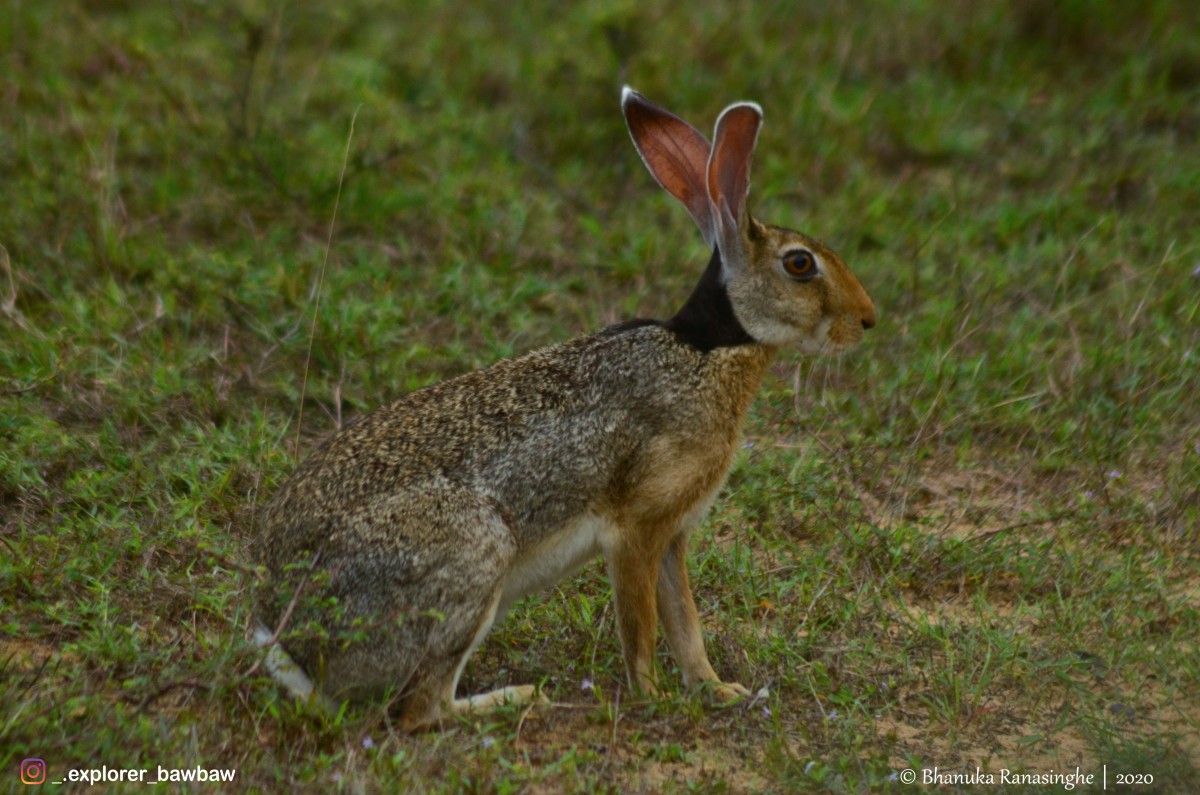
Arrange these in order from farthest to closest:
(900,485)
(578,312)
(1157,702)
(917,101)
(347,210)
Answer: (917,101), (347,210), (578,312), (900,485), (1157,702)

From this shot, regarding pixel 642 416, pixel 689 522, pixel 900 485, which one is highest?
pixel 642 416

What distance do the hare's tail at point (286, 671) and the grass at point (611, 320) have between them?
0.11 meters

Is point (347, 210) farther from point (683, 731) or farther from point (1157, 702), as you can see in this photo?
point (1157, 702)

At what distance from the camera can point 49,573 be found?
5.41m

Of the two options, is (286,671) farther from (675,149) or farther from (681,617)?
(675,149)

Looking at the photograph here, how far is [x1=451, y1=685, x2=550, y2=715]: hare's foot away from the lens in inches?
198

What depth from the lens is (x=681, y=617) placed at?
5.46 metres

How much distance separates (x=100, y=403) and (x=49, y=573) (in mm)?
1254

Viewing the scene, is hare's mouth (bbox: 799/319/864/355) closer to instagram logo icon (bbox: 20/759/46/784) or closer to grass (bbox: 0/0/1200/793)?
grass (bbox: 0/0/1200/793)

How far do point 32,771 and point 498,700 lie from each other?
1501 millimetres

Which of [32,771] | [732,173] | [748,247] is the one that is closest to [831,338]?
[748,247]

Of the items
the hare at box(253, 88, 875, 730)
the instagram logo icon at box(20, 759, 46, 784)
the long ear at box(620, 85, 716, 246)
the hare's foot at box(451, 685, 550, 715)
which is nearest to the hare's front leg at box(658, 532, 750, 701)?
the hare at box(253, 88, 875, 730)

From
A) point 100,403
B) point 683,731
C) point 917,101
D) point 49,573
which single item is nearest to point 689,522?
point 683,731

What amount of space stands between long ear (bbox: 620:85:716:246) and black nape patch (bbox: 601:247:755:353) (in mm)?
175
